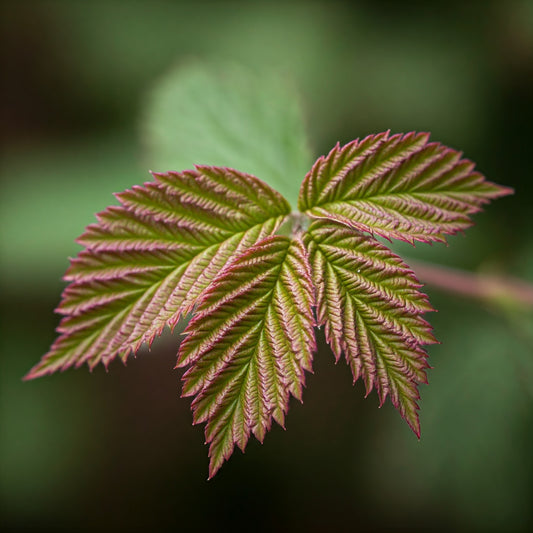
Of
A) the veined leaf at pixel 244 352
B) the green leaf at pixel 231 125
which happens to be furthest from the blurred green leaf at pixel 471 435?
the veined leaf at pixel 244 352

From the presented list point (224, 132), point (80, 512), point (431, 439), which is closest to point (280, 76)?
point (224, 132)

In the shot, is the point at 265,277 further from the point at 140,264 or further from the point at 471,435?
the point at 471,435

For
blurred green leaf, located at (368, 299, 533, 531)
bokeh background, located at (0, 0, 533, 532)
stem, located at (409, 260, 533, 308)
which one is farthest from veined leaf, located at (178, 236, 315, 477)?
blurred green leaf, located at (368, 299, 533, 531)

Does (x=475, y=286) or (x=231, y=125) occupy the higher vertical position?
(x=231, y=125)

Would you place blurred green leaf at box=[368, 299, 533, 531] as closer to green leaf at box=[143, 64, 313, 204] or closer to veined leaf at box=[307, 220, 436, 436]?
green leaf at box=[143, 64, 313, 204]

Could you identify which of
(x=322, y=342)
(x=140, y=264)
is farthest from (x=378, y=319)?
(x=322, y=342)

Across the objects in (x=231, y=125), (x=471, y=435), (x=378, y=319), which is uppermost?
(x=231, y=125)

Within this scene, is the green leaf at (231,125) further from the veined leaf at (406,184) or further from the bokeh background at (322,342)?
the bokeh background at (322,342)
